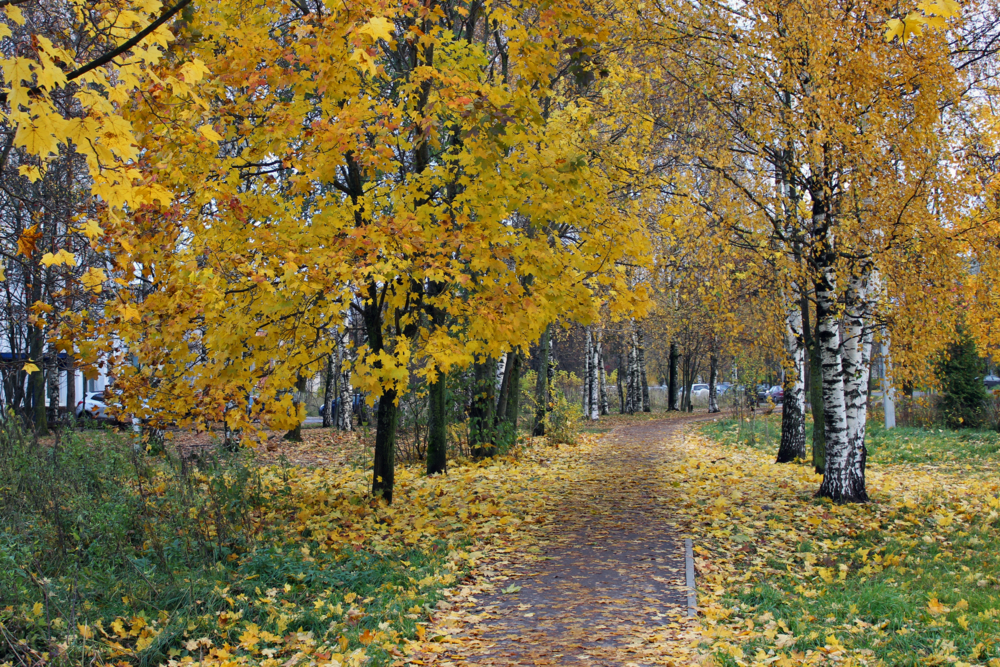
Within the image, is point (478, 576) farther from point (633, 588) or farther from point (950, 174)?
point (950, 174)

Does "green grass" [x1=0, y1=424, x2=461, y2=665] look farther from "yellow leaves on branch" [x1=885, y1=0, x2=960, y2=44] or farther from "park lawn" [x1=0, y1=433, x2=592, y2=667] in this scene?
"yellow leaves on branch" [x1=885, y1=0, x2=960, y2=44]

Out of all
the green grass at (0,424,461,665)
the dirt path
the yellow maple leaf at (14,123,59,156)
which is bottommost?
the dirt path

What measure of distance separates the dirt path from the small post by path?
2.4 inches

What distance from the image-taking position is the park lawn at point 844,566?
459 cm

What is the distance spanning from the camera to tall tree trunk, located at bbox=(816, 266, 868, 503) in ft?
30.5

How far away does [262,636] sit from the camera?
472cm

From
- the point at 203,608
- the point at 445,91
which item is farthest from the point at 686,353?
the point at 203,608

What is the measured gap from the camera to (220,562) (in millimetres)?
5945

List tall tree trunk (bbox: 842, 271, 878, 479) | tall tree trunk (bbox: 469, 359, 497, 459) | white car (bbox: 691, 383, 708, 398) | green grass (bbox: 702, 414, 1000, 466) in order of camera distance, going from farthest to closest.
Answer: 1. white car (bbox: 691, 383, 708, 398)
2. green grass (bbox: 702, 414, 1000, 466)
3. tall tree trunk (bbox: 469, 359, 497, 459)
4. tall tree trunk (bbox: 842, 271, 878, 479)

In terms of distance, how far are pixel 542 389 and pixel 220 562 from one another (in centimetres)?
1396

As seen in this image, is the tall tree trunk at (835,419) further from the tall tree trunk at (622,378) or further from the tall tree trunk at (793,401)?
the tall tree trunk at (622,378)

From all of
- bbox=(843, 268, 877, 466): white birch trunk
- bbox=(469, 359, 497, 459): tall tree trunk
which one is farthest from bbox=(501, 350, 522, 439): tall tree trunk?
bbox=(843, 268, 877, 466): white birch trunk

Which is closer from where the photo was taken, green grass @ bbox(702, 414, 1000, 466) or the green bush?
green grass @ bbox(702, 414, 1000, 466)

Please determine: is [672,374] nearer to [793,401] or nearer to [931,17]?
[793,401]
